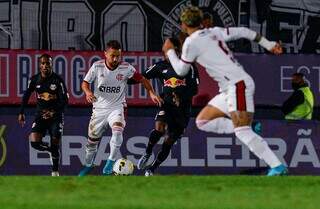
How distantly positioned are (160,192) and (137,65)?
10.1 meters

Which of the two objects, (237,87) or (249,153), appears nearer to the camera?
(237,87)

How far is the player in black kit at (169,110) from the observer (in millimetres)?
18062

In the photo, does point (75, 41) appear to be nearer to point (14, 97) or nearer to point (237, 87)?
point (14, 97)

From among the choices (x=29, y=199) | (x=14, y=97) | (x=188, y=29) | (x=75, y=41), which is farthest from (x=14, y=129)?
(x=29, y=199)

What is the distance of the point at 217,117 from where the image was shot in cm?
1384

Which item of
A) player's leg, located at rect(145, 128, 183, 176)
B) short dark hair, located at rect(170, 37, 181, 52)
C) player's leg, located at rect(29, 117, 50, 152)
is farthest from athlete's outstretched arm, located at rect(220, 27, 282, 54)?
player's leg, located at rect(29, 117, 50, 152)

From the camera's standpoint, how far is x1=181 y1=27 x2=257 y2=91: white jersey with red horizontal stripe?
13.6 metres

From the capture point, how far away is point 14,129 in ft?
70.6

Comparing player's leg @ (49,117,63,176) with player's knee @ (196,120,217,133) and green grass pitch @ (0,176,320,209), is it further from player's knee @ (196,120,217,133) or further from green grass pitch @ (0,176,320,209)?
player's knee @ (196,120,217,133)

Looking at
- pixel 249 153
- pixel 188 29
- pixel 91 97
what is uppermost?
pixel 188 29

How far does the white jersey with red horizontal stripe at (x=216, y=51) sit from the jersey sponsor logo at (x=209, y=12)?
8655 millimetres

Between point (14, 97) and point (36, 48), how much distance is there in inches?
41.6

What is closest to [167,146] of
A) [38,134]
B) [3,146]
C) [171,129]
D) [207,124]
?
[171,129]

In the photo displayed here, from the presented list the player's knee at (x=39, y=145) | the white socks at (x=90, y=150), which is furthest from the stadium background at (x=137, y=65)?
the white socks at (x=90, y=150)
